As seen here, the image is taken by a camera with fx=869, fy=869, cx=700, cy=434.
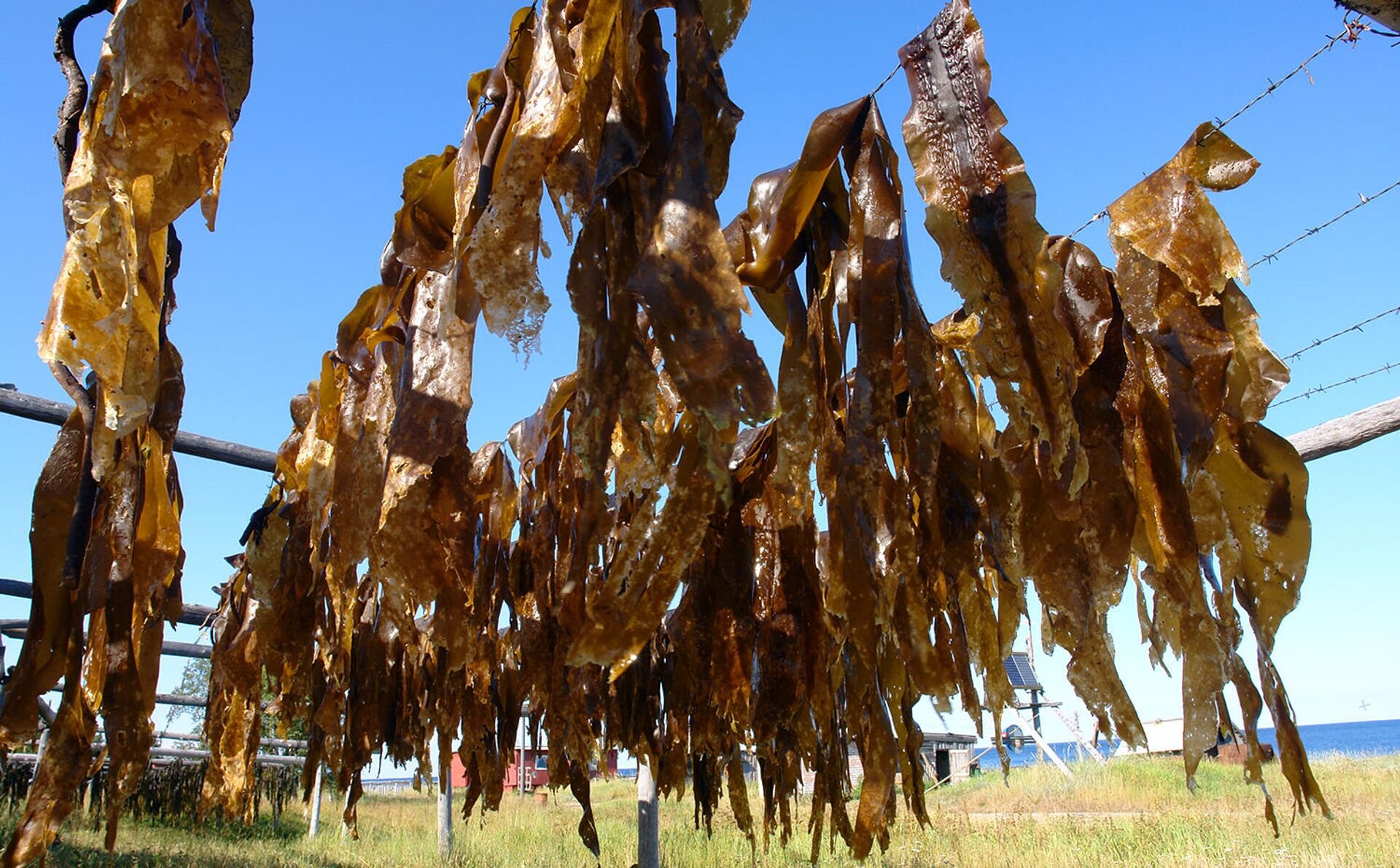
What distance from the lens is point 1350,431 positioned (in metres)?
2.90

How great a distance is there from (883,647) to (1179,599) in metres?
0.40

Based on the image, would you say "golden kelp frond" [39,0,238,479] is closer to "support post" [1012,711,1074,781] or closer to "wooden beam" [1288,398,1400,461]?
"wooden beam" [1288,398,1400,461]

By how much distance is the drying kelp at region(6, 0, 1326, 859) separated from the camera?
85cm

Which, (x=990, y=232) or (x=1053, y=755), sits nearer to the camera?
(x=990, y=232)

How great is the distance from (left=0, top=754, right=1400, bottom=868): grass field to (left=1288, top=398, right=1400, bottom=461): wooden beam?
11.5 ft

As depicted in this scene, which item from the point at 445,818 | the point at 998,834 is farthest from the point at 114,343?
the point at 445,818

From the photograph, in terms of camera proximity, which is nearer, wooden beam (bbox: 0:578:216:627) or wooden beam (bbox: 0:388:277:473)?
wooden beam (bbox: 0:388:277:473)

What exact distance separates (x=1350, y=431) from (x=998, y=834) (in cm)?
621

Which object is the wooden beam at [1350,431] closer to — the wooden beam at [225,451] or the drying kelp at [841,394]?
the drying kelp at [841,394]

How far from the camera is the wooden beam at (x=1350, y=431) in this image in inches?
111

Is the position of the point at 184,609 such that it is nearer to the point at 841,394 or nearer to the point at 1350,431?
the point at 841,394

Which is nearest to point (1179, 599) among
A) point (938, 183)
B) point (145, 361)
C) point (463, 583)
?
point (938, 183)

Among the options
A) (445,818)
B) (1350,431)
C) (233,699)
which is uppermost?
(1350,431)

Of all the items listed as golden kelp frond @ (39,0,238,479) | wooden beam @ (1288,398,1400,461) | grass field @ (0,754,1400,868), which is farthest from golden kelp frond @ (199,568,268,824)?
wooden beam @ (1288,398,1400,461)
